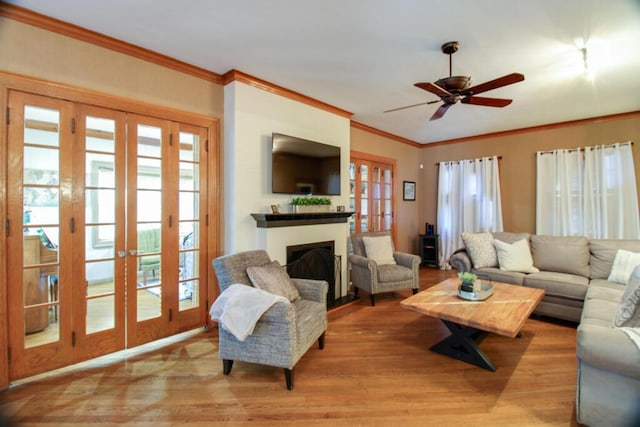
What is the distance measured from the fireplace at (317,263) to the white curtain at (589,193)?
3632 millimetres

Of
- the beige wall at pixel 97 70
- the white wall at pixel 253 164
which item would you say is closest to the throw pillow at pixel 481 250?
the white wall at pixel 253 164

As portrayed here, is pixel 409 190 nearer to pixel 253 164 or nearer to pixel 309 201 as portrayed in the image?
pixel 309 201

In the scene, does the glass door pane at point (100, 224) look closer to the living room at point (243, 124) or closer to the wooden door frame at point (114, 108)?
the wooden door frame at point (114, 108)

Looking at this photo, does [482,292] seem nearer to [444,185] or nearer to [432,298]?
[432,298]

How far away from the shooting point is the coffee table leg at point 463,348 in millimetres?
2385

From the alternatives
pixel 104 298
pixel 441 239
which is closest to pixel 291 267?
pixel 104 298

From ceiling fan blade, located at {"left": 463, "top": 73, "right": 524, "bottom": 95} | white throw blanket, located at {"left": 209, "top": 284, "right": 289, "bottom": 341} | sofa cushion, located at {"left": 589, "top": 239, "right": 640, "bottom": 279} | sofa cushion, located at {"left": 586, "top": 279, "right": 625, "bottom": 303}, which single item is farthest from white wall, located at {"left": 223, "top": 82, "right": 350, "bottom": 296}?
sofa cushion, located at {"left": 589, "top": 239, "right": 640, "bottom": 279}

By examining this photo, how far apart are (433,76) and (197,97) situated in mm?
2475

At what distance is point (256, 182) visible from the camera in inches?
128

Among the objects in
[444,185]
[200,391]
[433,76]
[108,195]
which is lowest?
[200,391]

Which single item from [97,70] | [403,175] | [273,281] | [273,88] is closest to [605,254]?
[403,175]

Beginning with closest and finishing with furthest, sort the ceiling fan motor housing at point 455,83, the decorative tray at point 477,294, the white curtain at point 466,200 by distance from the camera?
the ceiling fan motor housing at point 455,83
the decorative tray at point 477,294
the white curtain at point 466,200

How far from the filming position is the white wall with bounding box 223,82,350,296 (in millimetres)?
3082

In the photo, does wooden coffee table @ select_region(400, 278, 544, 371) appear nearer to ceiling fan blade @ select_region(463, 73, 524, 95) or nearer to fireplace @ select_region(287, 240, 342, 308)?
fireplace @ select_region(287, 240, 342, 308)
